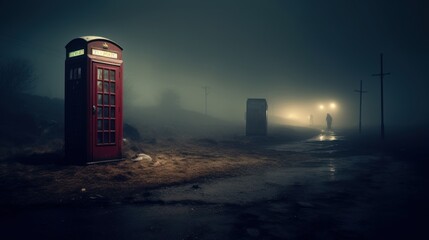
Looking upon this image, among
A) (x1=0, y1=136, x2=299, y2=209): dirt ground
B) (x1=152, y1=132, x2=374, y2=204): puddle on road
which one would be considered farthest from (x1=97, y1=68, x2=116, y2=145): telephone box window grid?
(x1=152, y1=132, x2=374, y2=204): puddle on road

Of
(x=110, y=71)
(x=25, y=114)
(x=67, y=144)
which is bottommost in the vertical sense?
(x=67, y=144)

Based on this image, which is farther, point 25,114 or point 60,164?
point 25,114

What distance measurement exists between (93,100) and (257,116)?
17609 millimetres

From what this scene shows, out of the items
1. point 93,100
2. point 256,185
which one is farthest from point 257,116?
point 256,185

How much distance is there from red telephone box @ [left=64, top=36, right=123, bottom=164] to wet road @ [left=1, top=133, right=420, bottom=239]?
3.71 meters

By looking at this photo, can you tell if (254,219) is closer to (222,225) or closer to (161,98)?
(222,225)

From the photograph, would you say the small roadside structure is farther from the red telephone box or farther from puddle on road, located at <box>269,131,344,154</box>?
the red telephone box

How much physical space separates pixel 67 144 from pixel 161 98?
2004 inches

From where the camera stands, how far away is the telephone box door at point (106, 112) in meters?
8.63

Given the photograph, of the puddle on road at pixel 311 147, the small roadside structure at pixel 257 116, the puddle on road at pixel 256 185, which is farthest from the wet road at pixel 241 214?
the small roadside structure at pixel 257 116

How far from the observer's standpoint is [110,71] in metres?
9.13

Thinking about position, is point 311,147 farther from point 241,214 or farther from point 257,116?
point 241,214

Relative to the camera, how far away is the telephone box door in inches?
340

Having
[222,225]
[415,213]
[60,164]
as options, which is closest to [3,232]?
[222,225]
